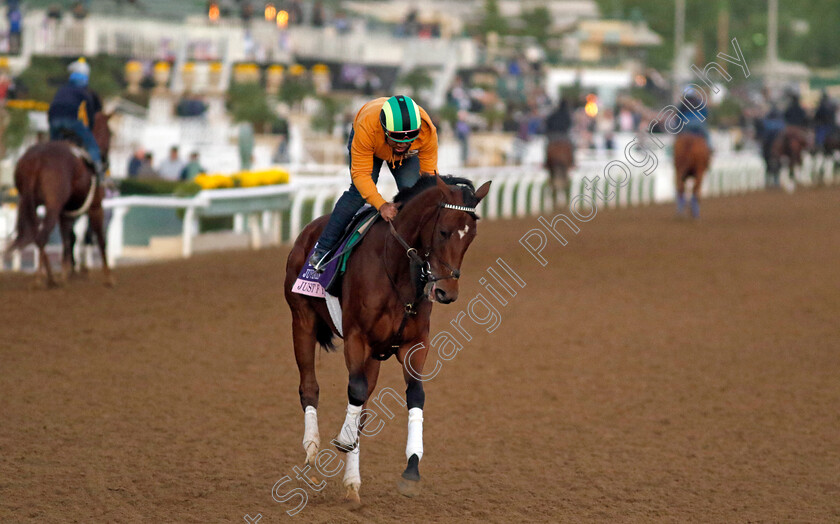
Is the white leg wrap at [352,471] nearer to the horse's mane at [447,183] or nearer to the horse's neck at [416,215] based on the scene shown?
the horse's neck at [416,215]

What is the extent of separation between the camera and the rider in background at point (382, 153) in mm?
5246

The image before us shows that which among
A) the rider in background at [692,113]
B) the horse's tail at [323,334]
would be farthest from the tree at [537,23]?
the horse's tail at [323,334]

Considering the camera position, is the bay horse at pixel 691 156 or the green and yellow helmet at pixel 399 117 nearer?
the green and yellow helmet at pixel 399 117

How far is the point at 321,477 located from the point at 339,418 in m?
1.24

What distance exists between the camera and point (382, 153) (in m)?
5.55

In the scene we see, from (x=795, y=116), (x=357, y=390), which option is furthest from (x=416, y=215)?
(x=795, y=116)

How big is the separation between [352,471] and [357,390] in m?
0.37

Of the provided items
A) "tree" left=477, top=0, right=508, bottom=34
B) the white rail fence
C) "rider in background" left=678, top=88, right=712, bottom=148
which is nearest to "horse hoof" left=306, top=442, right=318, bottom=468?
the white rail fence

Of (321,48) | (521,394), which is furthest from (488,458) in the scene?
(321,48)

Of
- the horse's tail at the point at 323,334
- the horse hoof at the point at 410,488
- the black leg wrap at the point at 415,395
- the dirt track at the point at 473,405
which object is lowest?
the dirt track at the point at 473,405

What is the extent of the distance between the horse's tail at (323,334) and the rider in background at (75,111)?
611cm

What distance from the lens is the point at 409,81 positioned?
110 feet

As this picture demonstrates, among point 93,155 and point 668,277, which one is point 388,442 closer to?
point 93,155

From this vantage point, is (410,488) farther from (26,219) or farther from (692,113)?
(692,113)
